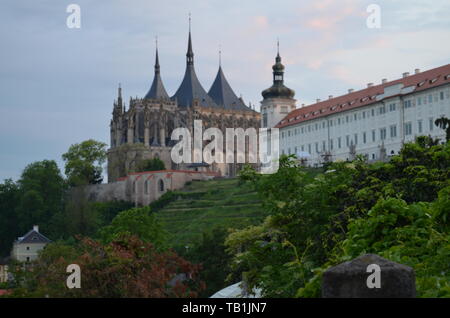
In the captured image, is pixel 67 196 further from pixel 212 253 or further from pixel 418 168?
pixel 418 168

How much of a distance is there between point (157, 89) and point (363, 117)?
155ft

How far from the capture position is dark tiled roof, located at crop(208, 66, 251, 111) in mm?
118762

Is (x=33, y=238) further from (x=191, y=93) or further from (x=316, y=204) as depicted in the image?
(x=316, y=204)

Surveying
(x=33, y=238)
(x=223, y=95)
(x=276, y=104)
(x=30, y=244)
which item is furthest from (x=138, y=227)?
(x=223, y=95)

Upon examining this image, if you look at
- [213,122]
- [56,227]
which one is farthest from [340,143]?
[213,122]

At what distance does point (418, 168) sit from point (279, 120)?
237 ft

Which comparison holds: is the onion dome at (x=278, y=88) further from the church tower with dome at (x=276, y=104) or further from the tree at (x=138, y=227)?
the tree at (x=138, y=227)

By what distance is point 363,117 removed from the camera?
73.2 meters

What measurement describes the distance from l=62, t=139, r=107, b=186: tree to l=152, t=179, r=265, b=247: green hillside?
14221 mm

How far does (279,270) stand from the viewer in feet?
52.5

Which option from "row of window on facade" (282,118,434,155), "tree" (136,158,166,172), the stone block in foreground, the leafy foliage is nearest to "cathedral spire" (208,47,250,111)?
"tree" (136,158,166,172)

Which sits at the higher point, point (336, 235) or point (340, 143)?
point (340, 143)

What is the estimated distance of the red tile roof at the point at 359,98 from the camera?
64.5 m

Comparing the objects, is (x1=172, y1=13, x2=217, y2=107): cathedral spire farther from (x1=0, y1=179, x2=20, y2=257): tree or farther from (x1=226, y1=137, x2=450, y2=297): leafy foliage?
(x1=226, y1=137, x2=450, y2=297): leafy foliage
